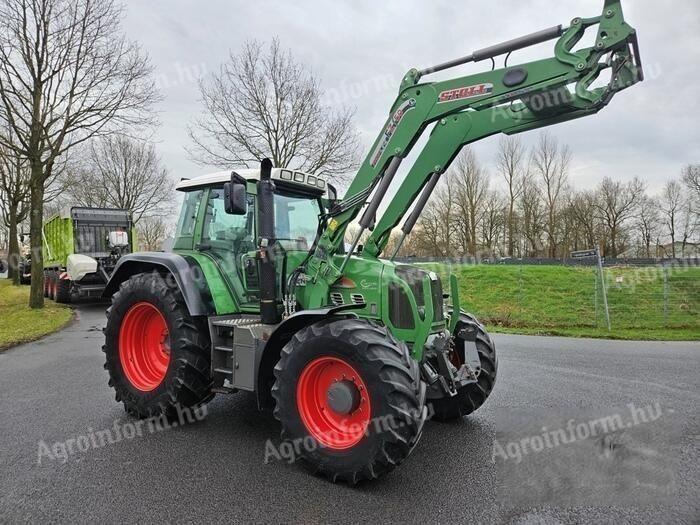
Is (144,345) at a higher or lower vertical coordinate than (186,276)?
lower

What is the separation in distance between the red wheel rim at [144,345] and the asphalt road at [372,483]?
46 centimetres

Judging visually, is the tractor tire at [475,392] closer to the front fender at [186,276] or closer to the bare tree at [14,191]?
the front fender at [186,276]

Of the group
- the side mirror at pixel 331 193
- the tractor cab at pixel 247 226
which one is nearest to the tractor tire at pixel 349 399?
the tractor cab at pixel 247 226

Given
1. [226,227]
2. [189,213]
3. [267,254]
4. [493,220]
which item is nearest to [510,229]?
[493,220]

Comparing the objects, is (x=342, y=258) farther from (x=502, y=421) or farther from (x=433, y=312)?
(x=502, y=421)

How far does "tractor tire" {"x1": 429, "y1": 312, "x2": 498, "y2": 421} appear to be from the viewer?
180 inches

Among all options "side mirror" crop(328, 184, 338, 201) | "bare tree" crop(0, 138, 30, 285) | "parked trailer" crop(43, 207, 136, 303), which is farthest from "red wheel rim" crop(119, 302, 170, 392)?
"bare tree" crop(0, 138, 30, 285)

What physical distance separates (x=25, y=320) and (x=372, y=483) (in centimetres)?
1245

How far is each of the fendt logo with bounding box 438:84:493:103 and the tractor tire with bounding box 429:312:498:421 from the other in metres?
2.21

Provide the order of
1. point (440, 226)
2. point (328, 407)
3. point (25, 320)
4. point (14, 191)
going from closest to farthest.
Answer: point (328, 407) < point (25, 320) < point (14, 191) < point (440, 226)

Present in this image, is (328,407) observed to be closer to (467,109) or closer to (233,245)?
(233,245)

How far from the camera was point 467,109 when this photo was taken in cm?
382

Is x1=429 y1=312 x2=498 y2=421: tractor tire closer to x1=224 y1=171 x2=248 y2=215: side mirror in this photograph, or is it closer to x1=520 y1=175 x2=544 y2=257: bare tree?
x1=224 y1=171 x2=248 y2=215: side mirror

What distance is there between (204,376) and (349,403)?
1702mm
